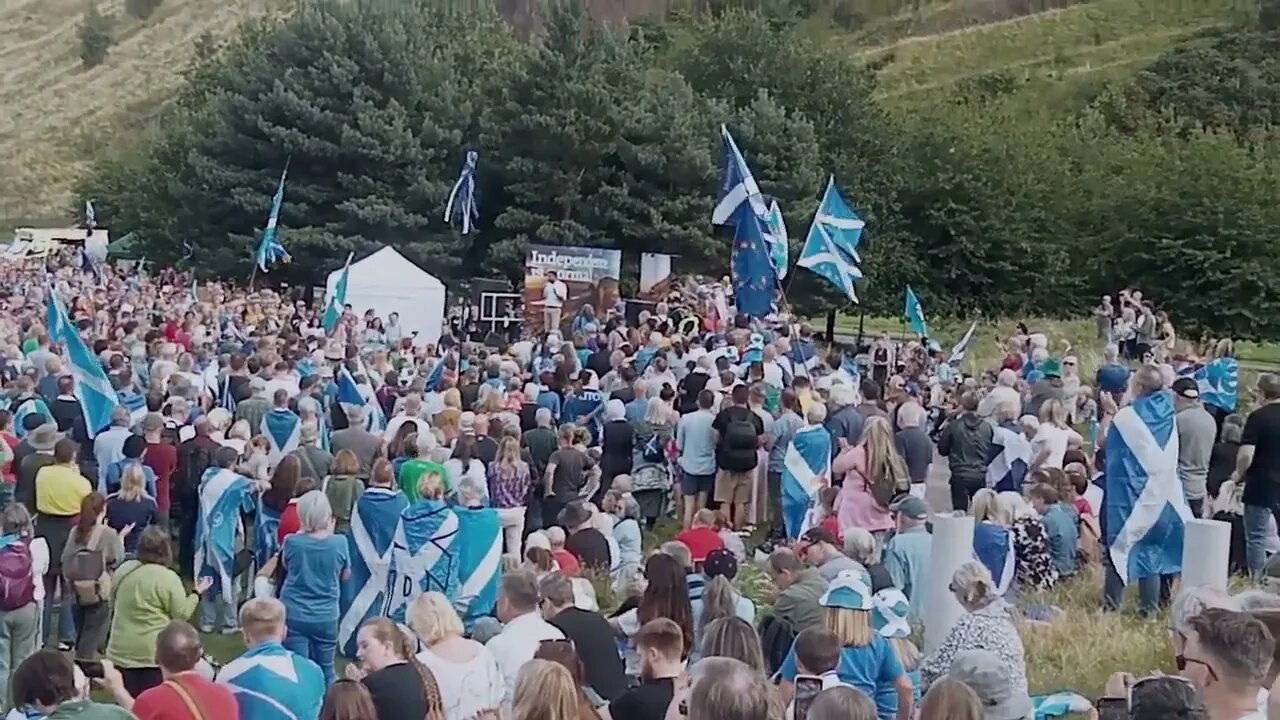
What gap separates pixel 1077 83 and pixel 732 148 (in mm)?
69588

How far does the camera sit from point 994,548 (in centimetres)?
927

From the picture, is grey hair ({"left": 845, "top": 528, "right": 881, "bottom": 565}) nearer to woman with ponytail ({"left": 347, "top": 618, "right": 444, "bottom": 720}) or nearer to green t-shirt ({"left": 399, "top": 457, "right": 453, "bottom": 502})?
woman with ponytail ({"left": 347, "top": 618, "right": 444, "bottom": 720})

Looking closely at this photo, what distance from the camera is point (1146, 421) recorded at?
10555mm

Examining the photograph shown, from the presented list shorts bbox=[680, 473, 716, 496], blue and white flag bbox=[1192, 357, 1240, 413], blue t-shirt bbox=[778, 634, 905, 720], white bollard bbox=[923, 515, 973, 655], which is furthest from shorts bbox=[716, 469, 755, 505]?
blue t-shirt bbox=[778, 634, 905, 720]

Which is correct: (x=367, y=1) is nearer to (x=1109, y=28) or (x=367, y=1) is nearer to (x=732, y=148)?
(x=732, y=148)

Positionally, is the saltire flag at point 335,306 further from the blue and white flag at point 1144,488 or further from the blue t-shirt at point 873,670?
the blue t-shirt at point 873,670

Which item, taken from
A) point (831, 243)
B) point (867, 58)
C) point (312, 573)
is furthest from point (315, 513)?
point (867, 58)

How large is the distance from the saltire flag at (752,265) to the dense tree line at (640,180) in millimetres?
21094

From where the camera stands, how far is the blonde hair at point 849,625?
21.6 feet

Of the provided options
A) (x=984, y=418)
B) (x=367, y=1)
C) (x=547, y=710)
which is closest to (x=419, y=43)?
(x=367, y=1)

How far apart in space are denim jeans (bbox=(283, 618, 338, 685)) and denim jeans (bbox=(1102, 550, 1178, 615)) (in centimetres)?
540

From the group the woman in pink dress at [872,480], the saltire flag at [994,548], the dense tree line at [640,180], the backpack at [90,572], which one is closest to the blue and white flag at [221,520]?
the backpack at [90,572]

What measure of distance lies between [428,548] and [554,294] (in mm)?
19511

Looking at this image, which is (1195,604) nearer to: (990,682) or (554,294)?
(990,682)
